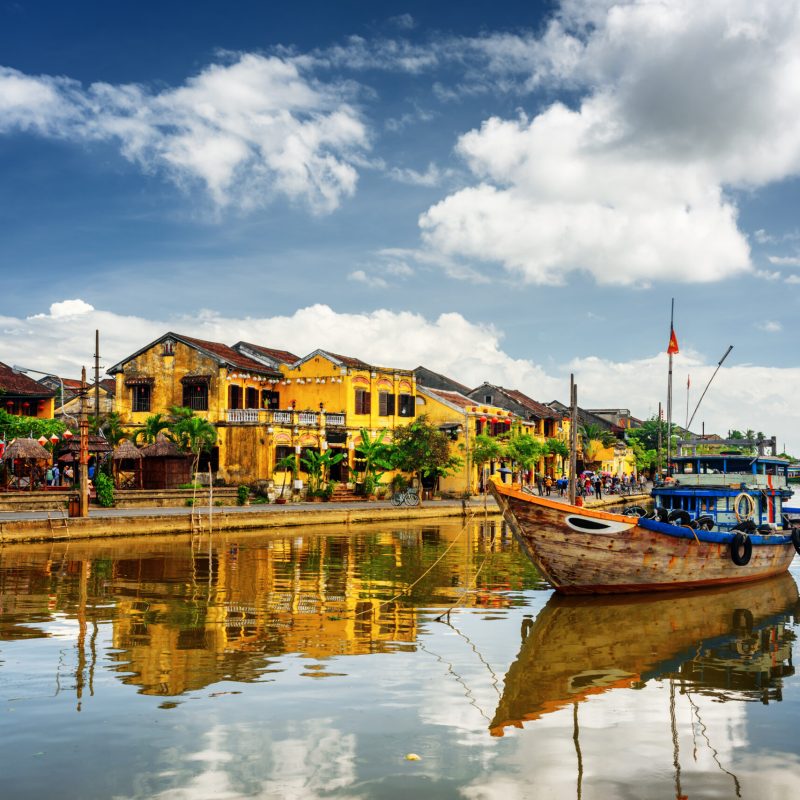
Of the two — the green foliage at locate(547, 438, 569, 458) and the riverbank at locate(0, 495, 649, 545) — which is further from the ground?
the green foliage at locate(547, 438, 569, 458)

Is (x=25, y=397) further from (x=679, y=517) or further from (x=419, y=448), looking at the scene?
(x=679, y=517)

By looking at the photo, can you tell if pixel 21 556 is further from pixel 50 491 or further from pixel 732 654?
pixel 732 654

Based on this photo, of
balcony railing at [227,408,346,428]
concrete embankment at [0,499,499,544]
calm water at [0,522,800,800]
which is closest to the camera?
calm water at [0,522,800,800]

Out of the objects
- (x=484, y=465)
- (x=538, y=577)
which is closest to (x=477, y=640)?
(x=538, y=577)

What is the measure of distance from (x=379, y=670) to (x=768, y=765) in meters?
5.06

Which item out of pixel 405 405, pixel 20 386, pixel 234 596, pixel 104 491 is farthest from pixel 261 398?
pixel 234 596

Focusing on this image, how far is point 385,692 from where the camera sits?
10.7 m

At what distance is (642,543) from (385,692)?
9747 millimetres

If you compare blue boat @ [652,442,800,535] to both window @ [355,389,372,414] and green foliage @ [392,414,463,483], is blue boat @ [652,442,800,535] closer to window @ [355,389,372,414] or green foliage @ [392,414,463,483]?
green foliage @ [392,414,463,483]

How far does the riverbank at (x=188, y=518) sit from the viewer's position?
28188 millimetres

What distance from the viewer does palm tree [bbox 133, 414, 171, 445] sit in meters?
44.3

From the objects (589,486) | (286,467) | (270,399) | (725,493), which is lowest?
(589,486)

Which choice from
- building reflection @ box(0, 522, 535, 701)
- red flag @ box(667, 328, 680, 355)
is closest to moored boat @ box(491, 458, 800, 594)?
building reflection @ box(0, 522, 535, 701)

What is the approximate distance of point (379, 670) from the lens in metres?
11.8
